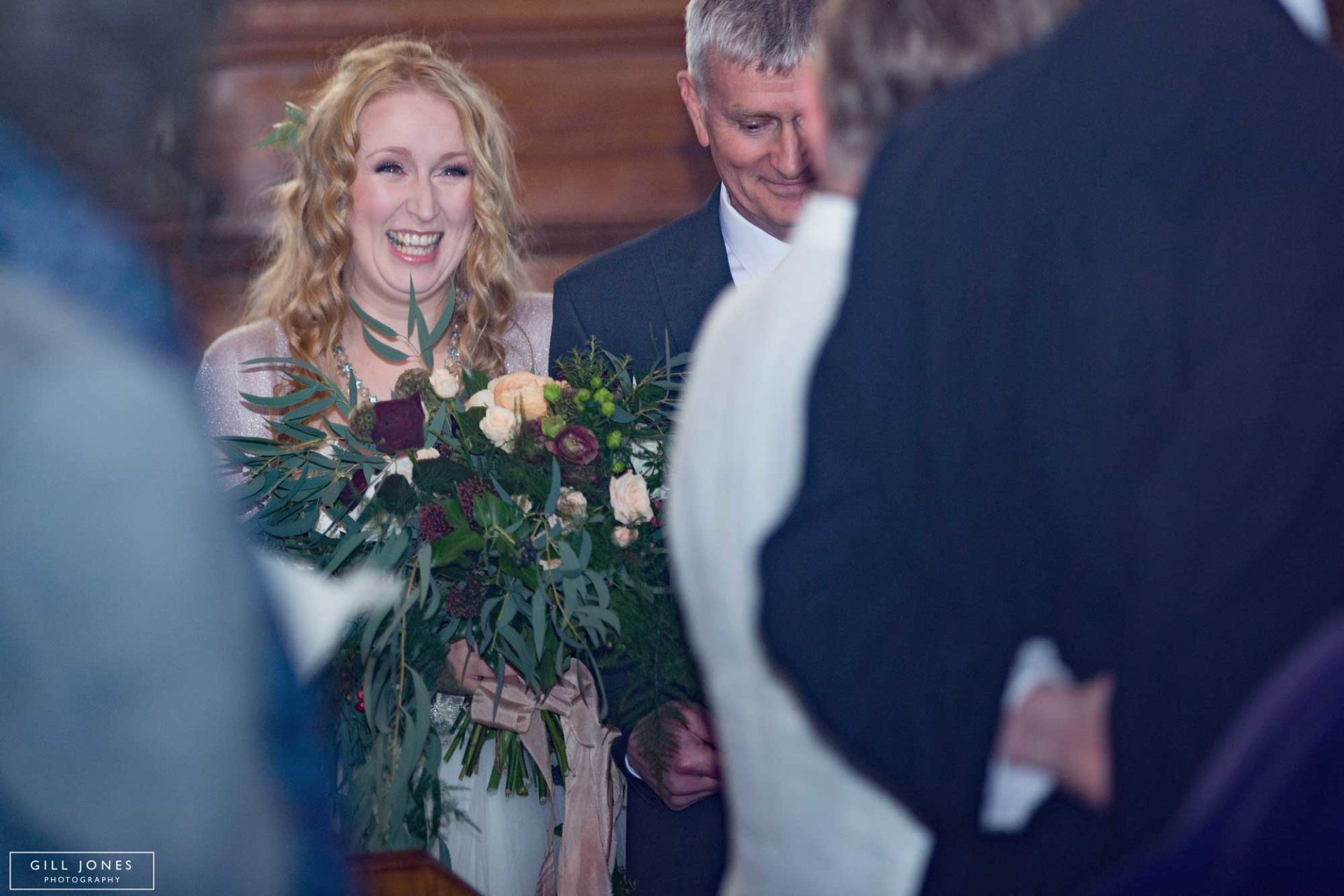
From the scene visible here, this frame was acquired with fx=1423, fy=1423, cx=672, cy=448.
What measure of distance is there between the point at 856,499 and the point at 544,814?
1345mm

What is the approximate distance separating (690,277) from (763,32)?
49 centimetres

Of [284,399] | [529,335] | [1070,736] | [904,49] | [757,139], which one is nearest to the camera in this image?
[1070,736]

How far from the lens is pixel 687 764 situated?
214 centimetres

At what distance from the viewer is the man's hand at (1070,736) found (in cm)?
106

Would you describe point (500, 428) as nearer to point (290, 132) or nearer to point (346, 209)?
point (346, 209)

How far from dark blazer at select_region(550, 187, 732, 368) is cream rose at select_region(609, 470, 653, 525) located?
73 cm

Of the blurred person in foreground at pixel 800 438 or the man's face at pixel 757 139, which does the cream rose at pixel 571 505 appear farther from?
the man's face at pixel 757 139

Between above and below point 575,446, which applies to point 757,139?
above

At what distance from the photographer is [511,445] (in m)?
2.04

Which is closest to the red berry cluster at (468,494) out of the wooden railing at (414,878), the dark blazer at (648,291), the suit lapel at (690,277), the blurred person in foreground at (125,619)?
the wooden railing at (414,878)

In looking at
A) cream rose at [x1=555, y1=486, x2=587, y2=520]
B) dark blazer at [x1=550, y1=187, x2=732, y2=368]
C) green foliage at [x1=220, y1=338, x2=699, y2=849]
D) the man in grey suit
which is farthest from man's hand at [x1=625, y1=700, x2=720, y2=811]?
dark blazer at [x1=550, y1=187, x2=732, y2=368]

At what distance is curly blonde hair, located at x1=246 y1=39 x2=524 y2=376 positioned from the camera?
298 centimetres

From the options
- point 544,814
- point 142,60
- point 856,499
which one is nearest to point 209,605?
point 856,499

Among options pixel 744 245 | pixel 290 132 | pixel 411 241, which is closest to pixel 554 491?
pixel 744 245
